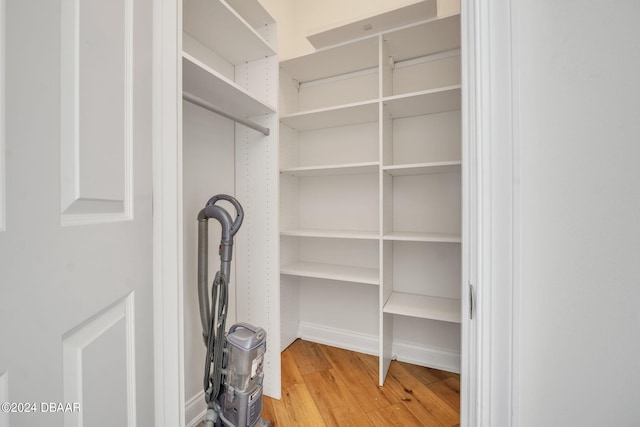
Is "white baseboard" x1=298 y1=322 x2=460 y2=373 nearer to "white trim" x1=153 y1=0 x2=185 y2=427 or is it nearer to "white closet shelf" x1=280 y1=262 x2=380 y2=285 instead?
"white closet shelf" x1=280 y1=262 x2=380 y2=285

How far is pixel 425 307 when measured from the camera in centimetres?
164

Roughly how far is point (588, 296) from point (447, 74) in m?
1.80

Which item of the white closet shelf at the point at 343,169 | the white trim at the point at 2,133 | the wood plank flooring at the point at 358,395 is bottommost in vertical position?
the wood plank flooring at the point at 358,395

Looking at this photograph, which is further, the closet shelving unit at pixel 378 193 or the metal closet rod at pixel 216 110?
the closet shelving unit at pixel 378 193

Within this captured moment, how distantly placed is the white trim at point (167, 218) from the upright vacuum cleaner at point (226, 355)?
0.34m

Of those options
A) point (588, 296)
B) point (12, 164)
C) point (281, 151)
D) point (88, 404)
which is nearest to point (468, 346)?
point (588, 296)

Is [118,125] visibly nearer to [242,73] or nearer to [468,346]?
[468,346]

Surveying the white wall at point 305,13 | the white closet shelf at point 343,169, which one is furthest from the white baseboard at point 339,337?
the white wall at point 305,13

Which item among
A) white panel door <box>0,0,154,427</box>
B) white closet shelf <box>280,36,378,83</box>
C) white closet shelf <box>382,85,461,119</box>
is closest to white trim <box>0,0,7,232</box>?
white panel door <box>0,0,154,427</box>

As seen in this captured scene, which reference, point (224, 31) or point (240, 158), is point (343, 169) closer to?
point (240, 158)

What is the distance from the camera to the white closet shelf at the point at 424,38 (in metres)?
1.46

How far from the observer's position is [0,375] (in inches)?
13.3

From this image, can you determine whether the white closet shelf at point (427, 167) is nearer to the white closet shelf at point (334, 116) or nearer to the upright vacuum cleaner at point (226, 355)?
the white closet shelf at point (334, 116)

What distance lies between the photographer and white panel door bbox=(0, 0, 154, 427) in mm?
366
